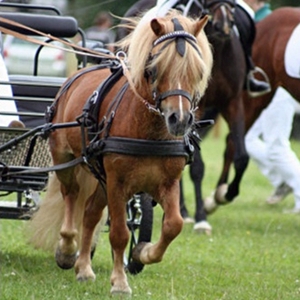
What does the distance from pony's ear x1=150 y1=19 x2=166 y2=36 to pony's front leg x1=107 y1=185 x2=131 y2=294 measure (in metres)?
0.87

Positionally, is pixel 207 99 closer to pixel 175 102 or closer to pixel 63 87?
pixel 63 87

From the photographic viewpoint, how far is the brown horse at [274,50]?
11148mm

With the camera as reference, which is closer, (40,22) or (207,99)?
(40,22)

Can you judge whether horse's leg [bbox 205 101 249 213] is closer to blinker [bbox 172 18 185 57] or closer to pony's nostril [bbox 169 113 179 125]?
blinker [bbox 172 18 185 57]

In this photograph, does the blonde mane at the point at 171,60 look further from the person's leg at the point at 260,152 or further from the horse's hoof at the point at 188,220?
the person's leg at the point at 260,152

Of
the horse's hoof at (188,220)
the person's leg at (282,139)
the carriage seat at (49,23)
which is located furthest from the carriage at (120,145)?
the person's leg at (282,139)

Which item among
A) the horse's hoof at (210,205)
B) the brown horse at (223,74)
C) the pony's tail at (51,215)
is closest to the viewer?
the pony's tail at (51,215)

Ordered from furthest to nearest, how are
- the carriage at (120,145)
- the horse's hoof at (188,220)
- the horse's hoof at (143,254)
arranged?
the horse's hoof at (188,220) → the horse's hoof at (143,254) → the carriage at (120,145)

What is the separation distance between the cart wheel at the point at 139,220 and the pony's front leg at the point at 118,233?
636mm

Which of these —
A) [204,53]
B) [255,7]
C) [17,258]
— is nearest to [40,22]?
[17,258]

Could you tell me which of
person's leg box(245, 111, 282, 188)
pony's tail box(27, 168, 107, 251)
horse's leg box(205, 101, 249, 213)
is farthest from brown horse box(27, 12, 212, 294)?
person's leg box(245, 111, 282, 188)

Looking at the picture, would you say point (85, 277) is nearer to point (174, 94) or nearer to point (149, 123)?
point (149, 123)

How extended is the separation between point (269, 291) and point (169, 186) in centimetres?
105

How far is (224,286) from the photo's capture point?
7.12m
